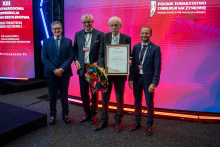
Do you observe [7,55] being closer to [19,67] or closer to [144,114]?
[19,67]

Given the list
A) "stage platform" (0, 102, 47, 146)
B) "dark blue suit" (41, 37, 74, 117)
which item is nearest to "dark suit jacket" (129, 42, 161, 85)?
"dark blue suit" (41, 37, 74, 117)

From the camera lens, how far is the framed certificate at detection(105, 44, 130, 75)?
2.33m

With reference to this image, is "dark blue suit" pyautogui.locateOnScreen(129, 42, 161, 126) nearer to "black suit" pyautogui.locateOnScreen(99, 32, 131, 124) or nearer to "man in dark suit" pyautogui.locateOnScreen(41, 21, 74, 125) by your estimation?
"black suit" pyautogui.locateOnScreen(99, 32, 131, 124)

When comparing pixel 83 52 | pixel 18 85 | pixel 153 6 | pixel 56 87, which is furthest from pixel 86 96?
pixel 18 85

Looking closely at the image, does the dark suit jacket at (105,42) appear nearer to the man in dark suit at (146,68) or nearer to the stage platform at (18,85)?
the man in dark suit at (146,68)

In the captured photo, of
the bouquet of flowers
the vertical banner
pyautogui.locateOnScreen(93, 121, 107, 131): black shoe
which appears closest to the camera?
the bouquet of flowers

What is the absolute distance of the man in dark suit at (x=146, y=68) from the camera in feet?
7.52

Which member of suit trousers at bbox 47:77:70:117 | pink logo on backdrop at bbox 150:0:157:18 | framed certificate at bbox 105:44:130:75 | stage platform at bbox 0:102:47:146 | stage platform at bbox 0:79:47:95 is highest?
pink logo on backdrop at bbox 150:0:157:18

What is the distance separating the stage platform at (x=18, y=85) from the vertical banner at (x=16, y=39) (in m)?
0.22

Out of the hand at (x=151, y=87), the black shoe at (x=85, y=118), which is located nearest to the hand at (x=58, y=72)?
the black shoe at (x=85, y=118)

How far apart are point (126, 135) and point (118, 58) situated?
3.79 ft

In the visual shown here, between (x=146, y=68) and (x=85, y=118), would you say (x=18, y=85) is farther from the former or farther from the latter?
(x=146, y=68)

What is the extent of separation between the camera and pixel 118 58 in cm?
235

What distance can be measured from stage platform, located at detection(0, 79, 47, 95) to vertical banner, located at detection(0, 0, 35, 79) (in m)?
0.22
